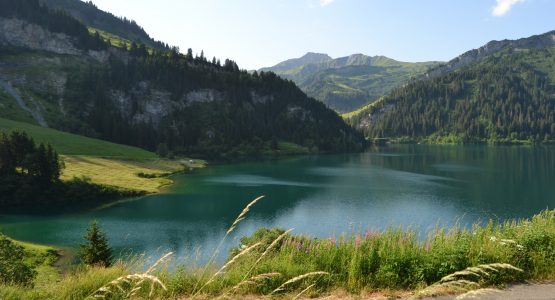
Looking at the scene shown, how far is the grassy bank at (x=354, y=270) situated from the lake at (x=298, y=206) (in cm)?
2480

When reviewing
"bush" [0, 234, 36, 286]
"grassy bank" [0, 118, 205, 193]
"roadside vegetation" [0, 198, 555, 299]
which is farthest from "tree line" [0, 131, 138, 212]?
"roadside vegetation" [0, 198, 555, 299]

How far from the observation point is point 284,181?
133m

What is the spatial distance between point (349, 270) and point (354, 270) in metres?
0.13

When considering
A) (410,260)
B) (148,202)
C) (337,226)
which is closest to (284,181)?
(148,202)

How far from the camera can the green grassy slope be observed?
139 metres

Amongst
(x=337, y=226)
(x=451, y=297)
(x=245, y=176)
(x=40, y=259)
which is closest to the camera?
(x=451, y=297)

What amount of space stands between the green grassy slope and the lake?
3403 centimetres

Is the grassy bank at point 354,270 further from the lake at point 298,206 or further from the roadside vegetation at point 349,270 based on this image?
the lake at point 298,206

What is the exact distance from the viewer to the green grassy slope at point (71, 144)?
139212mm

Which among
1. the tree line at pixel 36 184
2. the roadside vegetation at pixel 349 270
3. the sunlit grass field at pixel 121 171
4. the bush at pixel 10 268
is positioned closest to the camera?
the roadside vegetation at pixel 349 270

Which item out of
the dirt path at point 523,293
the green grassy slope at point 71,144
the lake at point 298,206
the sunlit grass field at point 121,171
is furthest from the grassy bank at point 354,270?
the green grassy slope at point 71,144

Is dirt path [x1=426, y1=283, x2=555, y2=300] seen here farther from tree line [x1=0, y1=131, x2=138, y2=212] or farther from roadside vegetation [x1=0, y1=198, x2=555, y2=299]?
tree line [x1=0, y1=131, x2=138, y2=212]

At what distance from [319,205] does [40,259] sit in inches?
2318

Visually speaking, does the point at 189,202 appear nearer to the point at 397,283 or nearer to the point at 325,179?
the point at 325,179
